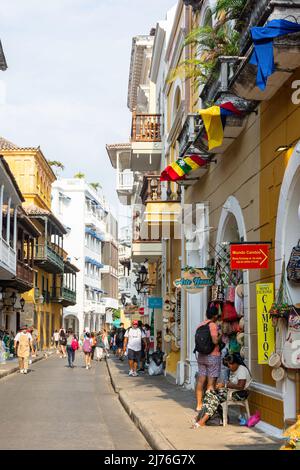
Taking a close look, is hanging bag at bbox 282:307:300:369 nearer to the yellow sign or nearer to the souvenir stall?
the yellow sign

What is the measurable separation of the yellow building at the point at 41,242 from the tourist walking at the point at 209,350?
37477mm

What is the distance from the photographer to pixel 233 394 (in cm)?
1066

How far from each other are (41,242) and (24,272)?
447 inches

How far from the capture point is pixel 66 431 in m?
11.2

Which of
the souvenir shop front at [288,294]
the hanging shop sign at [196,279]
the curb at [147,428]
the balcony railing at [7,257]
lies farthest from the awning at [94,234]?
the souvenir shop front at [288,294]

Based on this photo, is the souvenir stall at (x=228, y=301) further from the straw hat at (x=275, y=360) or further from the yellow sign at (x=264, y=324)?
the straw hat at (x=275, y=360)

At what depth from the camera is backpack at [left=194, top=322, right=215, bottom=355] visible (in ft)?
38.6

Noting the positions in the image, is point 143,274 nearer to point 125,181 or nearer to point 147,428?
point 125,181

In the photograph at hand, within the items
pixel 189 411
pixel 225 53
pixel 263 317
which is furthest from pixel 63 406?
pixel 225 53

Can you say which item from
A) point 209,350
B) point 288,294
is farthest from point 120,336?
point 288,294

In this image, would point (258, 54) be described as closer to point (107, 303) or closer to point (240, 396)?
point (240, 396)

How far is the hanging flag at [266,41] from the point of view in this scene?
812cm
